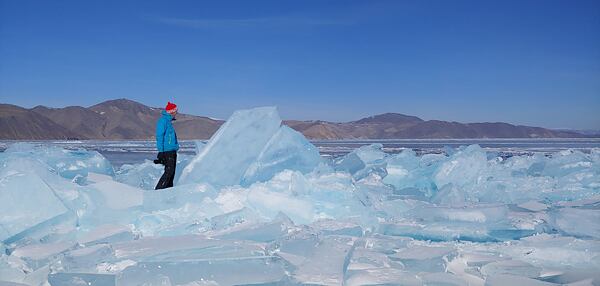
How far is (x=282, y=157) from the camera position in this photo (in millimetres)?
5520

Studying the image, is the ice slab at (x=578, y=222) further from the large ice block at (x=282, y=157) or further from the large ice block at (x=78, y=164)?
the large ice block at (x=78, y=164)

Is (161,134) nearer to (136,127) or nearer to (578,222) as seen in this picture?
(578,222)

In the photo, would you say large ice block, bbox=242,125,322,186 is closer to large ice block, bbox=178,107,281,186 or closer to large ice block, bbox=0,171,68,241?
large ice block, bbox=178,107,281,186

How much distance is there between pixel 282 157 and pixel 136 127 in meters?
97.2

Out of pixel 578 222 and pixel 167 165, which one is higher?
pixel 167 165

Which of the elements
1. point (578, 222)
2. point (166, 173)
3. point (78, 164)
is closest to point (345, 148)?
point (78, 164)

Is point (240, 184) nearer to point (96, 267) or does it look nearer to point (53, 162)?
point (96, 267)

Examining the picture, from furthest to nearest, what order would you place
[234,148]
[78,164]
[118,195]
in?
[78,164] → [234,148] → [118,195]

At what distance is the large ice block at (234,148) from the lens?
508 cm

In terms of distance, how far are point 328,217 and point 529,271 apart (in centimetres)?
194

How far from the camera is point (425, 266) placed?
8.07ft

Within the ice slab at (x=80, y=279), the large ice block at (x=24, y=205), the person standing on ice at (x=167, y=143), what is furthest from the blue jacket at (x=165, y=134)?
the ice slab at (x=80, y=279)

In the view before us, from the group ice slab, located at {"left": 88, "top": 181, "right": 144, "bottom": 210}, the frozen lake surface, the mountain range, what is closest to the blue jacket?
ice slab, located at {"left": 88, "top": 181, "right": 144, "bottom": 210}

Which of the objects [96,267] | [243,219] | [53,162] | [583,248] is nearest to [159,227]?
[243,219]
